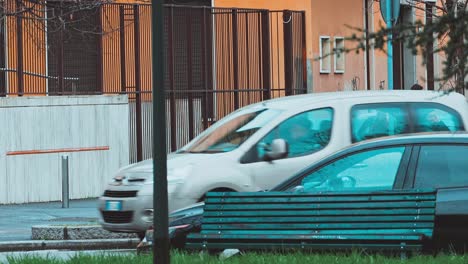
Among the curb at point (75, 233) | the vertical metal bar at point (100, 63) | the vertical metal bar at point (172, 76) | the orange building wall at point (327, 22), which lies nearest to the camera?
the curb at point (75, 233)

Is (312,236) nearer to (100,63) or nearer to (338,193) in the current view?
(338,193)

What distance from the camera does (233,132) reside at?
598 inches

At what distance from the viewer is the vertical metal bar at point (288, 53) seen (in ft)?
98.1

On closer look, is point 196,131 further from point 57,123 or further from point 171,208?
point 171,208

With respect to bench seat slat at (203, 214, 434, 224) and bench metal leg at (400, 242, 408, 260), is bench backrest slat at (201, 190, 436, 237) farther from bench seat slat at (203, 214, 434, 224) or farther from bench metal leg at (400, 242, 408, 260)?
bench metal leg at (400, 242, 408, 260)

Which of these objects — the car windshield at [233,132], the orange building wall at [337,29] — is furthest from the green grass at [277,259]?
the orange building wall at [337,29]

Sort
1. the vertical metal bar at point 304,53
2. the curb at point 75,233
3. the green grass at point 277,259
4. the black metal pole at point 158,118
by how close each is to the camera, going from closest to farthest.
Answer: the black metal pole at point 158,118
the green grass at point 277,259
the curb at point 75,233
the vertical metal bar at point 304,53

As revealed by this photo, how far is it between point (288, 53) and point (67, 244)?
14069 millimetres

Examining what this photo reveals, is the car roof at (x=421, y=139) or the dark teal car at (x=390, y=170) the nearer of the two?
the dark teal car at (x=390, y=170)

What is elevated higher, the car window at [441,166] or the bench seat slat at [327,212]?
the car window at [441,166]

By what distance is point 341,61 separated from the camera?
3562cm

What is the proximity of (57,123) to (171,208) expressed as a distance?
37.5 feet

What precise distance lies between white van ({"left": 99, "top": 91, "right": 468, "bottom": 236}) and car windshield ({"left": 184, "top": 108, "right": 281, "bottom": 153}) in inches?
0.5

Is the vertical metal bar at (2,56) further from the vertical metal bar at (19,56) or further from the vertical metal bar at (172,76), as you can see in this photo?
the vertical metal bar at (172,76)
